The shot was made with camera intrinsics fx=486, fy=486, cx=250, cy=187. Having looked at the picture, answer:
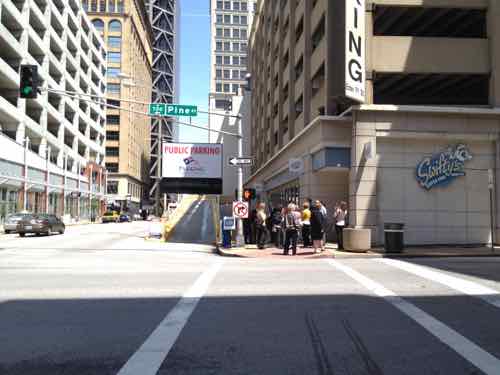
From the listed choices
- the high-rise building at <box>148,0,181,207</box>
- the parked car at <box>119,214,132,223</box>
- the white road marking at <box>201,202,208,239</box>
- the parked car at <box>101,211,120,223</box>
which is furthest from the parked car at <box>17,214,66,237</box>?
the high-rise building at <box>148,0,181,207</box>

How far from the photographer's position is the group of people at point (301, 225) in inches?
656

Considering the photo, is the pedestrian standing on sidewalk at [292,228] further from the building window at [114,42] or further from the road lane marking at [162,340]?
the building window at [114,42]

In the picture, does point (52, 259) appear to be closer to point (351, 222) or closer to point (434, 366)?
point (351, 222)

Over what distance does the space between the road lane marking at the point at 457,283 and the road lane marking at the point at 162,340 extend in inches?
192

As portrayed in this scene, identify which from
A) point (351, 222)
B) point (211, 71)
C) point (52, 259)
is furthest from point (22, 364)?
point (211, 71)

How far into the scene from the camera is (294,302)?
26.4ft

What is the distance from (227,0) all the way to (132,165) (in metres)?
49.0

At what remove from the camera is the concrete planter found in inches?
666

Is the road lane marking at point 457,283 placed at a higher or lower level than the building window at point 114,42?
lower

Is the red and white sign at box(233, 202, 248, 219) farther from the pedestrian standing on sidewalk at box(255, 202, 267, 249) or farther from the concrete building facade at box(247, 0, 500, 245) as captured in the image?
the concrete building facade at box(247, 0, 500, 245)

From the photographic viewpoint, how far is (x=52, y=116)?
2232 inches

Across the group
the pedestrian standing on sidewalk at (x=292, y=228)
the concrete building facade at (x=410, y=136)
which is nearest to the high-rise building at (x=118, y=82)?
the concrete building facade at (x=410, y=136)

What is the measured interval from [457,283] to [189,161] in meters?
21.2

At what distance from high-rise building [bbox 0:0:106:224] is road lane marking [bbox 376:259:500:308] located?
24.1 m
